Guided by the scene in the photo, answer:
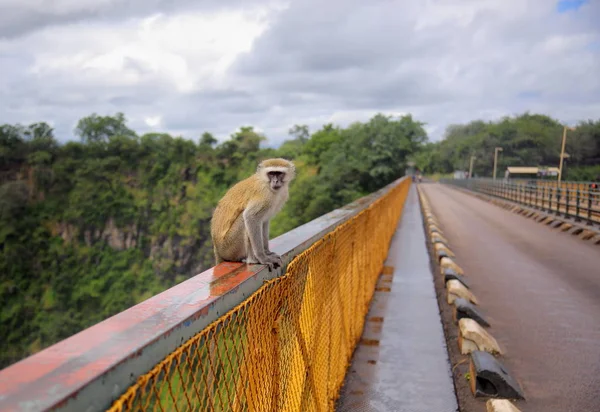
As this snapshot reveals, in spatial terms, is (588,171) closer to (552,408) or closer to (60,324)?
(552,408)

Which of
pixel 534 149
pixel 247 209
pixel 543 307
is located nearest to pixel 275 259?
pixel 247 209

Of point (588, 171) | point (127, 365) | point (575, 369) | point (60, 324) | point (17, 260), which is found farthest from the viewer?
point (17, 260)

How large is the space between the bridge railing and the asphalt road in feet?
5.77

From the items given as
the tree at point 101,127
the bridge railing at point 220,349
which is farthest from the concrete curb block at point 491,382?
the tree at point 101,127

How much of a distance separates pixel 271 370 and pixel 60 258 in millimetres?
68329

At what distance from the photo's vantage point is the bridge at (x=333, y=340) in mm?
1178

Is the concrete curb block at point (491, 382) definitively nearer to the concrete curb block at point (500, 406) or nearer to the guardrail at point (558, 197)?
the concrete curb block at point (500, 406)

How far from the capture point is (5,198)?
61.0 meters

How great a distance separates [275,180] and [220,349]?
1748 mm

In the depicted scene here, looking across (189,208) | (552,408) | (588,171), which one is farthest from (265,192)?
(189,208)

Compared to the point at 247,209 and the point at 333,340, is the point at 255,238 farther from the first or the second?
the point at 333,340

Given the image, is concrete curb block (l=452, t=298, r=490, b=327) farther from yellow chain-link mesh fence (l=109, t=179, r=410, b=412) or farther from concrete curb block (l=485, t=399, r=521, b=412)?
concrete curb block (l=485, t=399, r=521, b=412)

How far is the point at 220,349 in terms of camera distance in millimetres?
2311

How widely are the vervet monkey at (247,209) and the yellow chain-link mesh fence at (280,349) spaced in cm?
51
